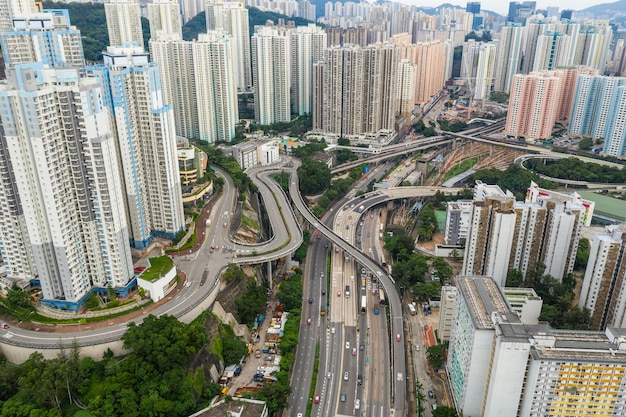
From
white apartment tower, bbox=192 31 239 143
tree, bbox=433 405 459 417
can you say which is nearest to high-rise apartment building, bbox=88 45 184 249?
tree, bbox=433 405 459 417

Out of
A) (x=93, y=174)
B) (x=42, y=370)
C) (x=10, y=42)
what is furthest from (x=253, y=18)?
(x=42, y=370)

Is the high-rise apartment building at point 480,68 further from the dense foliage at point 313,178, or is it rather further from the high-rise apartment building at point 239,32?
the dense foliage at point 313,178

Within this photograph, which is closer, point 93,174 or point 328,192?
point 93,174

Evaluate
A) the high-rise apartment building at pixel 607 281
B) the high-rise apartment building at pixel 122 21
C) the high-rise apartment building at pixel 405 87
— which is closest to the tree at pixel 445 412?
the high-rise apartment building at pixel 607 281

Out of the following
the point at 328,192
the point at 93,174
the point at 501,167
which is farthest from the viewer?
the point at 501,167

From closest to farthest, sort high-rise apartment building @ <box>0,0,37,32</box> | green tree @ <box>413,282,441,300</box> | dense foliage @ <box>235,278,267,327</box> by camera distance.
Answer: dense foliage @ <box>235,278,267,327</box>, green tree @ <box>413,282,441,300</box>, high-rise apartment building @ <box>0,0,37,32</box>

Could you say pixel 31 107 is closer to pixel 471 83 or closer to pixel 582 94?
pixel 582 94

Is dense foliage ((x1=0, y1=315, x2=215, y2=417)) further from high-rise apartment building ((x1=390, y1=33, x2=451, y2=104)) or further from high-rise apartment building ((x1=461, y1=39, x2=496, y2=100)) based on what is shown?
high-rise apartment building ((x1=461, y1=39, x2=496, y2=100))

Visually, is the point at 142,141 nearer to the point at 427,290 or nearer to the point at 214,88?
the point at 427,290
